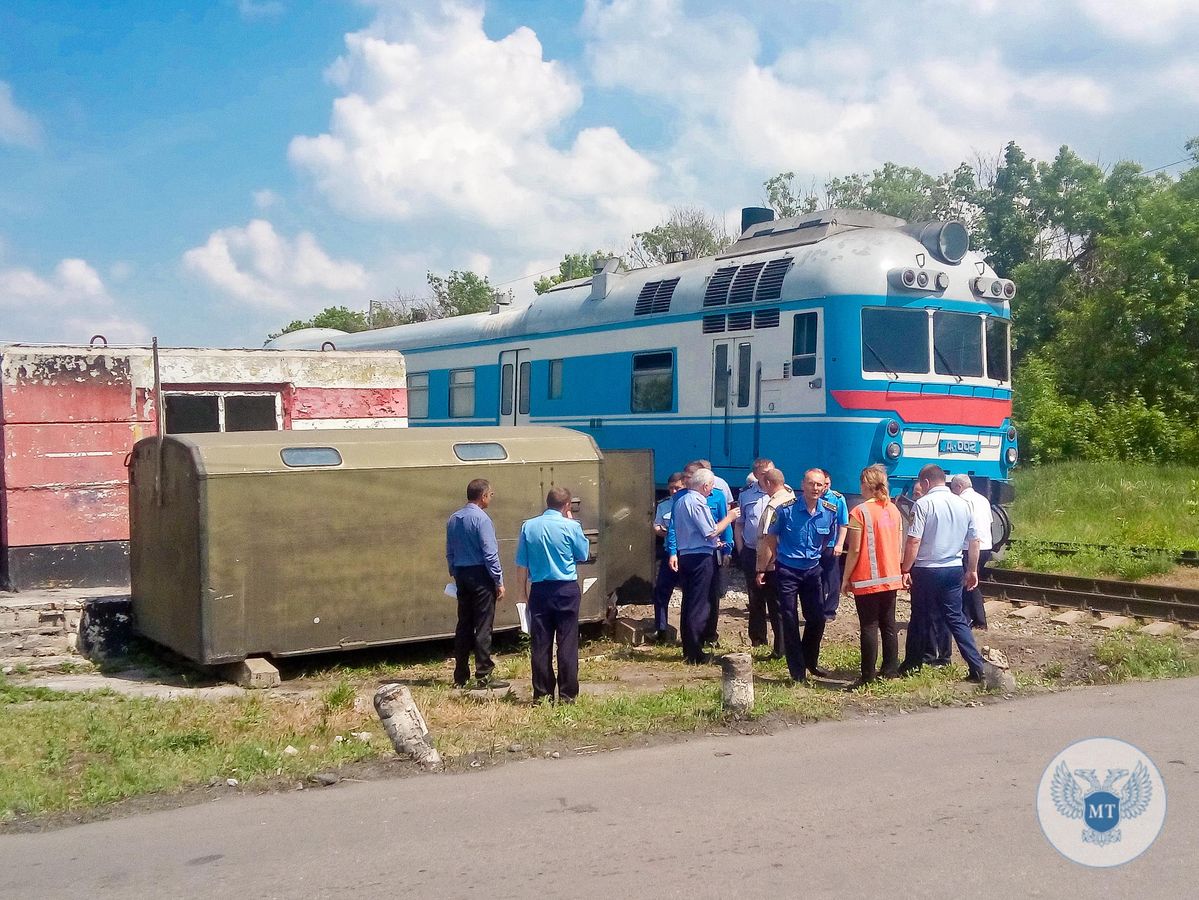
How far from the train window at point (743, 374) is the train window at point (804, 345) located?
2.22 ft

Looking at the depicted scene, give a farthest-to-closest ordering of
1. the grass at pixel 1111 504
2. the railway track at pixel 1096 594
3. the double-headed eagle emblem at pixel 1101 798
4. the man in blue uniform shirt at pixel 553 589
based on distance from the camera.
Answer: the grass at pixel 1111 504 < the railway track at pixel 1096 594 < the man in blue uniform shirt at pixel 553 589 < the double-headed eagle emblem at pixel 1101 798

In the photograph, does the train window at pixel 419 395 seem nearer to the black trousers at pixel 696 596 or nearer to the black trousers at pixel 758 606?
the black trousers at pixel 758 606

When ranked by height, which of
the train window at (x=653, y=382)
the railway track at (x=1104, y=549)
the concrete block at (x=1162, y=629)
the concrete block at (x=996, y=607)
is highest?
the train window at (x=653, y=382)

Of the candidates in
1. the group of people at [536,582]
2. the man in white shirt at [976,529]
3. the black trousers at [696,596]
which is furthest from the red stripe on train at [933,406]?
the group of people at [536,582]

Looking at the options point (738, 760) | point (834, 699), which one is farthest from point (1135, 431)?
point (738, 760)

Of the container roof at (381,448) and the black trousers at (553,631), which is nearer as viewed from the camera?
Answer: the black trousers at (553,631)

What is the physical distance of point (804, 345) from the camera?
508 inches

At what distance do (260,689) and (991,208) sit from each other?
32790 mm

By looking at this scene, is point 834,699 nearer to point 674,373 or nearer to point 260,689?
point 260,689

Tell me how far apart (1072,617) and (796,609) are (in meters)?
4.25

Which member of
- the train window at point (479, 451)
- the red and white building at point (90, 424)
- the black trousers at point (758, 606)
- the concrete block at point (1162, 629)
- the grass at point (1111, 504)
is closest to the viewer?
the black trousers at point (758, 606)

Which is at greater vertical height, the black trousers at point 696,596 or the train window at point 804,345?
the train window at point 804,345

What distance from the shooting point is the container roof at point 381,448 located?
901 cm

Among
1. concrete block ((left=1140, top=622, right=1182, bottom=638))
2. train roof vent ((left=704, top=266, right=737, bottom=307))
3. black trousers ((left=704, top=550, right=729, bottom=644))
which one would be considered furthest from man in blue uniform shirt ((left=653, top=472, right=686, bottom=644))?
concrete block ((left=1140, top=622, right=1182, bottom=638))
